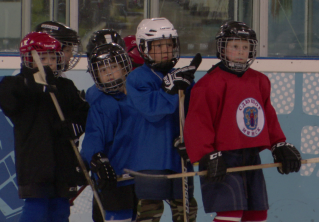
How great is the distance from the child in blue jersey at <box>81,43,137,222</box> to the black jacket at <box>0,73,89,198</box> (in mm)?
143

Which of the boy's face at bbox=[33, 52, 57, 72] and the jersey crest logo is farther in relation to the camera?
the boy's face at bbox=[33, 52, 57, 72]

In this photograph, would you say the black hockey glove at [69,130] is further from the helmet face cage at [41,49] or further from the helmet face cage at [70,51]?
the helmet face cage at [70,51]

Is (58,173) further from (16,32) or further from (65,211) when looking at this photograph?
(16,32)

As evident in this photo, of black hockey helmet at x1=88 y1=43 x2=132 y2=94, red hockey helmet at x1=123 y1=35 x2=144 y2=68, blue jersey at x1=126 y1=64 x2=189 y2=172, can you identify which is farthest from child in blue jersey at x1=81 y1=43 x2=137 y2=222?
red hockey helmet at x1=123 y1=35 x2=144 y2=68

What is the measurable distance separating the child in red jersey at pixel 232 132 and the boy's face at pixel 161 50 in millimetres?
204

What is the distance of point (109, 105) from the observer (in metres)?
2.19

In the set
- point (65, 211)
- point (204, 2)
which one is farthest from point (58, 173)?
point (204, 2)

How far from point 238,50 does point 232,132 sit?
0.38 meters

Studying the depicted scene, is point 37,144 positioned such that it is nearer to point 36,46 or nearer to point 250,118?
point 36,46

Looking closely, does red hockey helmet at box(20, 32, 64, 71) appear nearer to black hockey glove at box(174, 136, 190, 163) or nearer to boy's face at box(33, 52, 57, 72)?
boy's face at box(33, 52, 57, 72)

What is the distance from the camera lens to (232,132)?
1937 mm

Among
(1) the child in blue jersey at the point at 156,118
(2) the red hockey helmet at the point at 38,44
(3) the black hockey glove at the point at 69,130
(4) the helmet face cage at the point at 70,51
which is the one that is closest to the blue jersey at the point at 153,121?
(1) the child in blue jersey at the point at 156,118

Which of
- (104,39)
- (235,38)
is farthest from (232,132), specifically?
(104,39)

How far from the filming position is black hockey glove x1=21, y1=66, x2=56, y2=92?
2.12 metres
